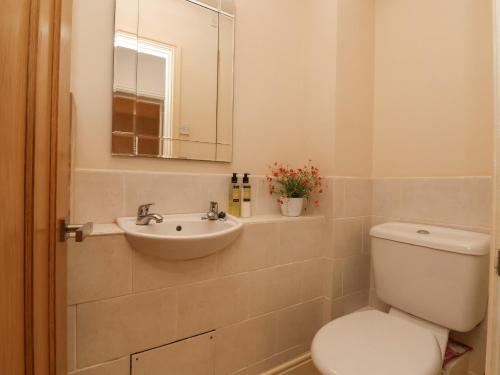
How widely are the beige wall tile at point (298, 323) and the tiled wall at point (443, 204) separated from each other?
15.6 inches

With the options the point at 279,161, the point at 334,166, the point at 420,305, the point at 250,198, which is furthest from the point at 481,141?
the point at 250,198

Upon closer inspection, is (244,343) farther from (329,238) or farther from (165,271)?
(329,238)

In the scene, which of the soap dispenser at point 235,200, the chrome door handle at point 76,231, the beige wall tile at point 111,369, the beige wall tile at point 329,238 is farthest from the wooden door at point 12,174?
the beige wall tile at point 329,238

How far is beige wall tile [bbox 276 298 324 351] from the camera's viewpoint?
134 cm

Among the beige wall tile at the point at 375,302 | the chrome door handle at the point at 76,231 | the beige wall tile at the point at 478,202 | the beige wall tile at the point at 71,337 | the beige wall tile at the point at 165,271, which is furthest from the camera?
the beige wall tile at the point at 375,302

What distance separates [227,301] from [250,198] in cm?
50

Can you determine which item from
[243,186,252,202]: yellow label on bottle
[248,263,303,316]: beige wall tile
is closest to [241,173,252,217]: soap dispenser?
[243,186,252,202]: yellow label on bottle

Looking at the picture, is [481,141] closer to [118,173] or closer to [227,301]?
[227,301]

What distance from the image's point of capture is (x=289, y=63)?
1602mm

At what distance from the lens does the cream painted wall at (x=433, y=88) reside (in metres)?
1.23

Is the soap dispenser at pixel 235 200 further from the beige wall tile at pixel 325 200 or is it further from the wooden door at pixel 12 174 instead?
the wooden door at pixel 12 174

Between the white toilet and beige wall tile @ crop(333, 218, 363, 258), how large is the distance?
159 mm

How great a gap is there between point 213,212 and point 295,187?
1.56 ft

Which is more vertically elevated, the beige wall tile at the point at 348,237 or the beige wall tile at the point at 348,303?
the beige wall tile at the point at 348,237
